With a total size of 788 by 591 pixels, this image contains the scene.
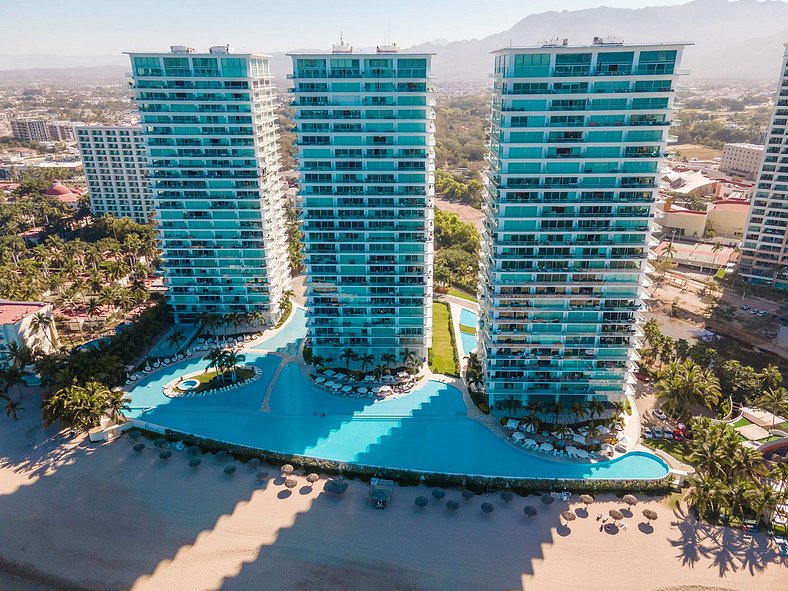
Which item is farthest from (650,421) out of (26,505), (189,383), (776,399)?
(26,505)

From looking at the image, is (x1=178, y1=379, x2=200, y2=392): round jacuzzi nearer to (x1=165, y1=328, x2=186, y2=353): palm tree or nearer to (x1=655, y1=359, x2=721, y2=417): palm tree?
(x1=165, y1=328, x2=186, y2=353): palm tree

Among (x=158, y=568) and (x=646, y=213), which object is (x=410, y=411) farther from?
(x=646, y=213)

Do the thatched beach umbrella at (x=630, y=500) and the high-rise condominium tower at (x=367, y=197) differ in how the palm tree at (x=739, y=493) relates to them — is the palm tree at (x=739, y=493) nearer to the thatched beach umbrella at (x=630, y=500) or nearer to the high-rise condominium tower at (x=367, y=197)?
the thatched beach umbrella at (x=630, y=500)

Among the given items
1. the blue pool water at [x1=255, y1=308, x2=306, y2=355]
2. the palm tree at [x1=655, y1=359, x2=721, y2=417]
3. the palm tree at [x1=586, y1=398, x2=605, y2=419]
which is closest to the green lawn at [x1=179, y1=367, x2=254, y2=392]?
the blue pool water at [x1=255, y1=308, x2=306, y2=355]

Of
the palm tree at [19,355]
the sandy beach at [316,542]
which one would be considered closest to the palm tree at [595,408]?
the sandy beach at [316,542]

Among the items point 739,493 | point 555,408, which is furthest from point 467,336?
point 739,493

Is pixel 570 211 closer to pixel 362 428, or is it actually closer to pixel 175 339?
pixel 362 428
